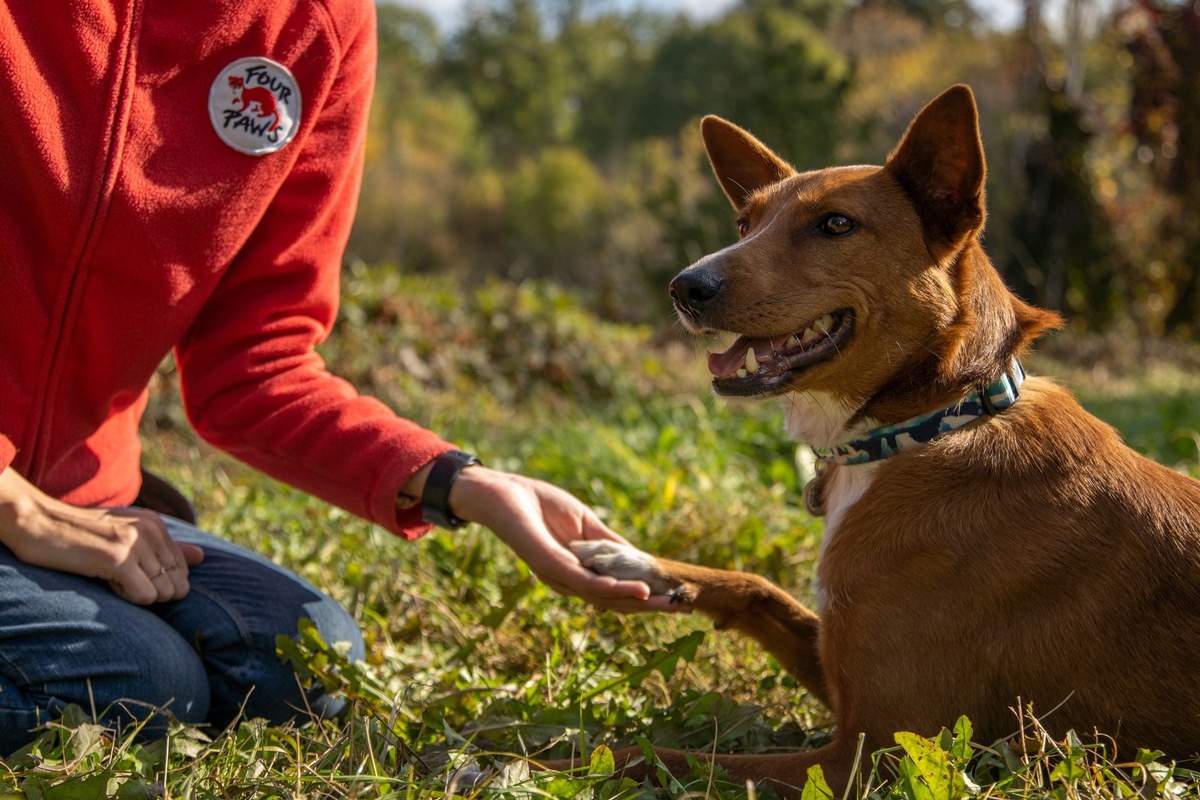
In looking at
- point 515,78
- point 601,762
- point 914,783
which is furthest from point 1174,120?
point 515,78

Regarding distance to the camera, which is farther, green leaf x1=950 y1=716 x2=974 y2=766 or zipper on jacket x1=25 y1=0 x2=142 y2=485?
zipper on jacket x1=25 y1=0 x2=142 y2=485

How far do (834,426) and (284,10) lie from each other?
5.27ft

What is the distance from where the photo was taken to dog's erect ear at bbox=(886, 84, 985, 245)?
239cm

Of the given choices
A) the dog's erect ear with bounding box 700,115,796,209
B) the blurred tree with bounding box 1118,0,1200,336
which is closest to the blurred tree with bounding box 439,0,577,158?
the blurred tree with bounding box 1118,0,1200,336

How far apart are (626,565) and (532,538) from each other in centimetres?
23

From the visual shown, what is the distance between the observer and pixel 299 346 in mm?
2779

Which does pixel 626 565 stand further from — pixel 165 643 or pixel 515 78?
pixel 515 78

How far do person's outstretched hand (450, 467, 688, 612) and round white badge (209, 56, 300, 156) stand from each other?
91cm

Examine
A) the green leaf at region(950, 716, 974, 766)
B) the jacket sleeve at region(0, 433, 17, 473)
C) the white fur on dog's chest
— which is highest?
the jacket sleeve at region(0, 433, 17, 473)

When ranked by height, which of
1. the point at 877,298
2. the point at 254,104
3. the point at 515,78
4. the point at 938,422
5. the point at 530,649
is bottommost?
the point at 530,649

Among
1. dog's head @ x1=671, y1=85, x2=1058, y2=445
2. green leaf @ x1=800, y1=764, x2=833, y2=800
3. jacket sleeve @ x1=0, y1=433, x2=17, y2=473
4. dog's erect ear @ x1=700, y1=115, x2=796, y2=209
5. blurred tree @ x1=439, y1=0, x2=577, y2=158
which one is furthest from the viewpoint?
blurred tree @ x1=439, y1=0, x2=577, y2=158

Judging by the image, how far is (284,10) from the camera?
2.54m

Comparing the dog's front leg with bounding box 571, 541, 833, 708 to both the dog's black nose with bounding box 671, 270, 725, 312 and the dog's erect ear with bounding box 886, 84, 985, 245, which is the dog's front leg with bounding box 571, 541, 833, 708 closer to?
the dog's black nose with bounding box 671, 270, 725, 312

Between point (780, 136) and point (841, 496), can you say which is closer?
point (841, 496)
